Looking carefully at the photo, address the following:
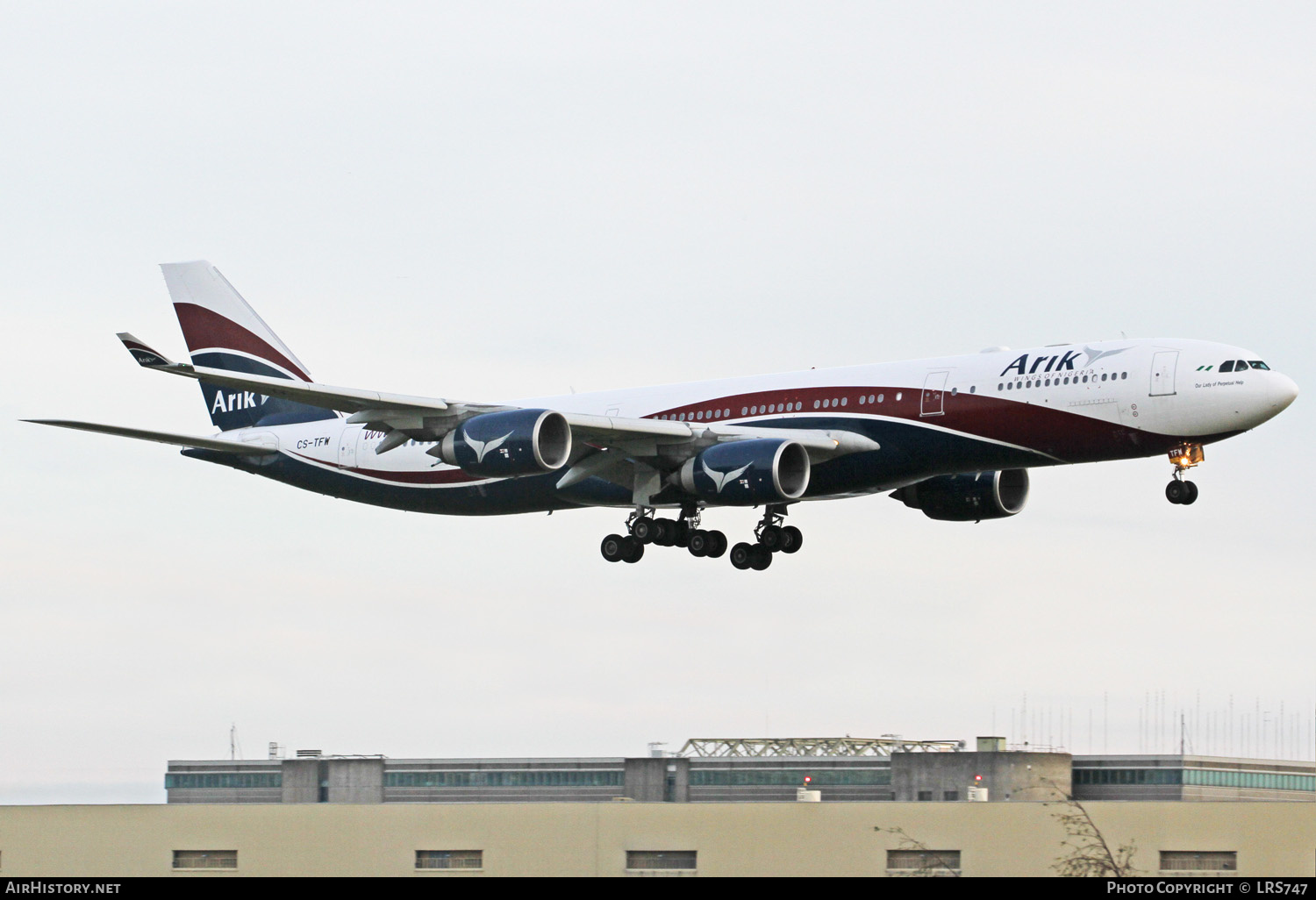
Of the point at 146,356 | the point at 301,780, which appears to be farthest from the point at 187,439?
the point at 301,780

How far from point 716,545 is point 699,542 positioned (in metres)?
0.61

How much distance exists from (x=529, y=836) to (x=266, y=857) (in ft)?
21.5

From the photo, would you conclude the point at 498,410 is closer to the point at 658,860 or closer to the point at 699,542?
the point at 699,542

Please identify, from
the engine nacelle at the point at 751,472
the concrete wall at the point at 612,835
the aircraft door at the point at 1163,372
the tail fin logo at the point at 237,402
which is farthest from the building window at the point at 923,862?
the tail fin logo at the point at 237,402

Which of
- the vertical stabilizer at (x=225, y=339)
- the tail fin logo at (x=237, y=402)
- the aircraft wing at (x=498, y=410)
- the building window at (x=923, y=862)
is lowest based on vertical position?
the building window at (x=923, y=862)

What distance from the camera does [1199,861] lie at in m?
44.4

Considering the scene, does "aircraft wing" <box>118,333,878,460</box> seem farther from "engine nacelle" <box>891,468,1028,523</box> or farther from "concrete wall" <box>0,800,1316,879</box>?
"concrete wall" <box>0,800,1316,879</box>

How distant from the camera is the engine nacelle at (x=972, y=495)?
197 feet

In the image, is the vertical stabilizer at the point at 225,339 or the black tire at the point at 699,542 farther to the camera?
the vertical stabilizer at the point at 225,339

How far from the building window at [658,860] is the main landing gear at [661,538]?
533 inches

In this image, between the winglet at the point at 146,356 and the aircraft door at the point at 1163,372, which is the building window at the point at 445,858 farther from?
the aircraft door at the point at 1163,372

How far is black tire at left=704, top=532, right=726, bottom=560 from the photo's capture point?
58938 mm

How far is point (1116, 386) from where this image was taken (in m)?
51.2
